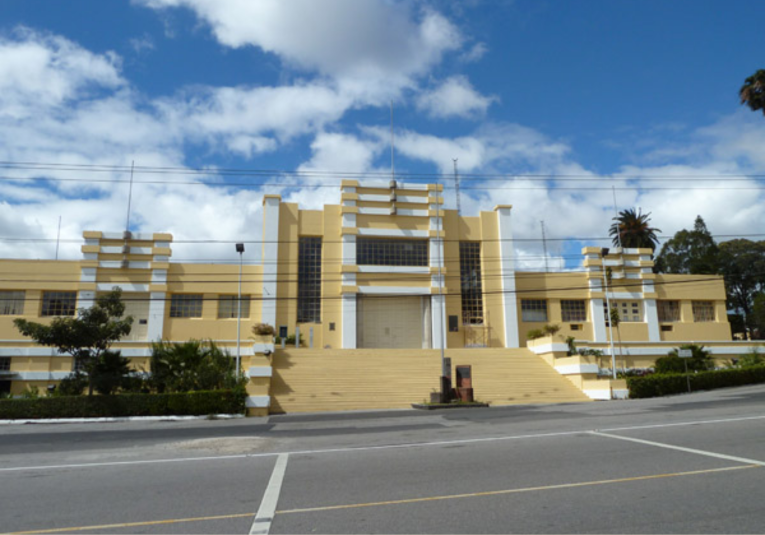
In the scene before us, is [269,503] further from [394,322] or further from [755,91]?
[755,91]

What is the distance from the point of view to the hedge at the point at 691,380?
27453 millimetres

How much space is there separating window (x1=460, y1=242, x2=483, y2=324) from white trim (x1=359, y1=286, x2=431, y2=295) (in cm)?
310

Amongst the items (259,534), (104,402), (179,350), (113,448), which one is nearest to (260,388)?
(179,350)

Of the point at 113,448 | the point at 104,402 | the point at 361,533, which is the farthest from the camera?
the point at 104,402

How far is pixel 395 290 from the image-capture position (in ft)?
129

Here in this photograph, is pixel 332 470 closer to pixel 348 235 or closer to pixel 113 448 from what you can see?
pixel 113 448

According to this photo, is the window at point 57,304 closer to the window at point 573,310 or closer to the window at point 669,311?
the window at point 573,310

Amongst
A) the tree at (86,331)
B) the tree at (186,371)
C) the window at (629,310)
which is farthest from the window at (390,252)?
the tree at (86,331)

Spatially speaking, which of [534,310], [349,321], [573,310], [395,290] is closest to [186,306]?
[349,321]

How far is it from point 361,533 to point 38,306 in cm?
3755

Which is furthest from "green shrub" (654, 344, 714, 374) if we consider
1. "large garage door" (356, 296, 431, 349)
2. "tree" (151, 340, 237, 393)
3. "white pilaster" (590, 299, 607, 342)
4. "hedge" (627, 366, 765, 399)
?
"tree" (151, 340, 237, 393)

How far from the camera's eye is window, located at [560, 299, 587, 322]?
42031 millimetres

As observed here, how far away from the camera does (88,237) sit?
37312 mm

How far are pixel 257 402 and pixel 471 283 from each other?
21.3 metres
